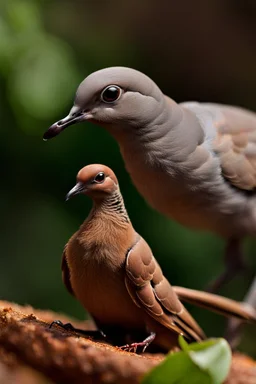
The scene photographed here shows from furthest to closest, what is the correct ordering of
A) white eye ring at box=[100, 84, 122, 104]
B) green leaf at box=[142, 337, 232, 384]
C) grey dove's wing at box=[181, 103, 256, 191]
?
grey dove's wing at box=[181, 103, 256, 191], white eye ring at box=[100, 84, 122, 104], green leaf at box=[142, 337, 232, 384]

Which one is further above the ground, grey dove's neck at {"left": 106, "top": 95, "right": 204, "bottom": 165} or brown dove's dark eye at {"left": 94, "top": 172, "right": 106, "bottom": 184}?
grey dove's neck at {"left": 106, "top": 95, "right": 204, "bottom": 165}

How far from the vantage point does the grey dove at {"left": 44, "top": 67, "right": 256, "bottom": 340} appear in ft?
3.79

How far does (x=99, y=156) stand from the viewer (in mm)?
2588

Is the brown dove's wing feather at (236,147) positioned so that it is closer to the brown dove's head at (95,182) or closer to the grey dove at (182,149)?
the grey dove at (182,149)

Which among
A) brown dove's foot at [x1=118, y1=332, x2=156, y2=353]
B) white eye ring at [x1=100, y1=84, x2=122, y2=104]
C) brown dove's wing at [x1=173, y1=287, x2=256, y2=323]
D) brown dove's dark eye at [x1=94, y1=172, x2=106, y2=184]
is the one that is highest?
white eye ring at [x1=100, y1=84, x2=122, y2=104]

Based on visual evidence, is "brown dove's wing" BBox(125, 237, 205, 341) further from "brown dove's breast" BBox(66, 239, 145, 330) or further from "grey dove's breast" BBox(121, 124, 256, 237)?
"grey dove's breast" BBox(121, 124, 256, 237)


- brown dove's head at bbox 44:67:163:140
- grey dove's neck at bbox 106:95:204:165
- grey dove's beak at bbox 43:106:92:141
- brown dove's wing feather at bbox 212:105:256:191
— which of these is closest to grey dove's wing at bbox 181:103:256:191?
brown dove's wing feather at bbox 212:105:256:191

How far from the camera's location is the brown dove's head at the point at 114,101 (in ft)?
3.66

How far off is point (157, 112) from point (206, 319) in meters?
1.64

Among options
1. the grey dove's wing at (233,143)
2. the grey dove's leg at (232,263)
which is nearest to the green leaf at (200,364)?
the grey dove's wing at (233,143)

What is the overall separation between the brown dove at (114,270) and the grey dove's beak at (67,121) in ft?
0.30

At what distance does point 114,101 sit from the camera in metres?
1.16

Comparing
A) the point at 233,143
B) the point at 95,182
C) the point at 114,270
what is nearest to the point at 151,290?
the point at 114,270

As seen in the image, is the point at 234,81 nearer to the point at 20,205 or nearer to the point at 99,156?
the point at 99,156
